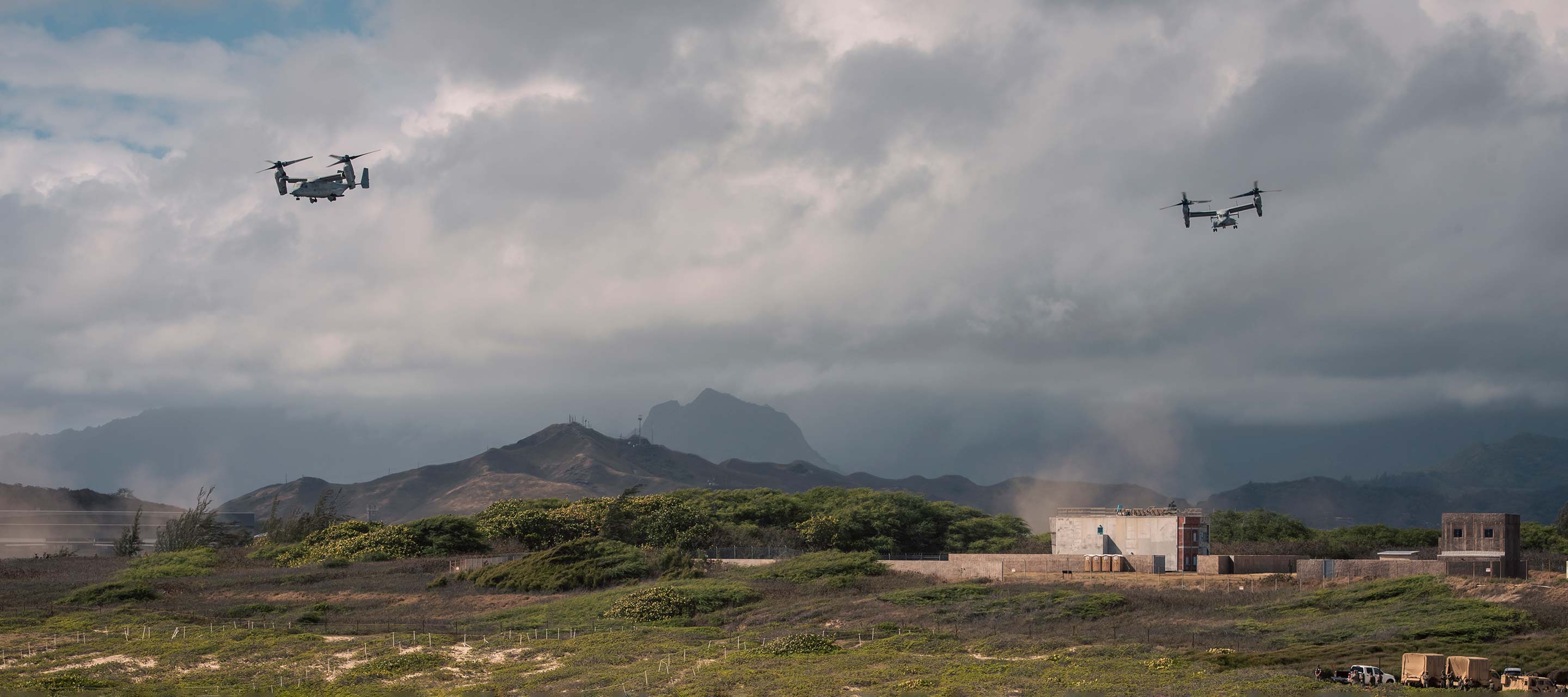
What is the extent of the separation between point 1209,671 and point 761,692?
17663 mm

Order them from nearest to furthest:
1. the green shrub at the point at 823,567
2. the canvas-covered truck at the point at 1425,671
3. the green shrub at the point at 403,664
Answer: the canvas-covered truck at the point at 1425,671 → the green shrub at the point at 403,664 → the green shrub at the point at 823,567

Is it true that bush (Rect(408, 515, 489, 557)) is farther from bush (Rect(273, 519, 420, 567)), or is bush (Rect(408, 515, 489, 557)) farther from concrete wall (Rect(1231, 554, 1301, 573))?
concrete wall (Rect(1231, 554, 1301, 573))

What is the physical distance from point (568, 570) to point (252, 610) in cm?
2220

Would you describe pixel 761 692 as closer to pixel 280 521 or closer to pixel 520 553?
pixel 520 553

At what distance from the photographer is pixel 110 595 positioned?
3435 inches

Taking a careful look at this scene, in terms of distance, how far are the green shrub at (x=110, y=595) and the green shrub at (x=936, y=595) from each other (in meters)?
52.2

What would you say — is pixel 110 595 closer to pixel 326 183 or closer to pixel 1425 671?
pixel 326 183

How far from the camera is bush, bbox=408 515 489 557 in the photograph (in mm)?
119312

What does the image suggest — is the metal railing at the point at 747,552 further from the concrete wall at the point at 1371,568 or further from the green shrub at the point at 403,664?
the green shrub at the point at 403,664

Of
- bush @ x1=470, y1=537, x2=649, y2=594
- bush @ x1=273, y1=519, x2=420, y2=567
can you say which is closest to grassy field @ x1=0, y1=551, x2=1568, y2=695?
bush @ x1=470, y1=537, x2=649, y2=594

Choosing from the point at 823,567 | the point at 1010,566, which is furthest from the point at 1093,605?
the point at 823,567

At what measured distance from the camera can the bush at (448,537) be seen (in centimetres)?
11931

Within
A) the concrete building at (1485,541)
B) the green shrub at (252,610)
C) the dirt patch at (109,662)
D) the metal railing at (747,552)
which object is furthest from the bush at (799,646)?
the metal railing at (747,552)

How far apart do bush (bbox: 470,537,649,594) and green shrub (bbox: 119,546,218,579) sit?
29709 millimetres
